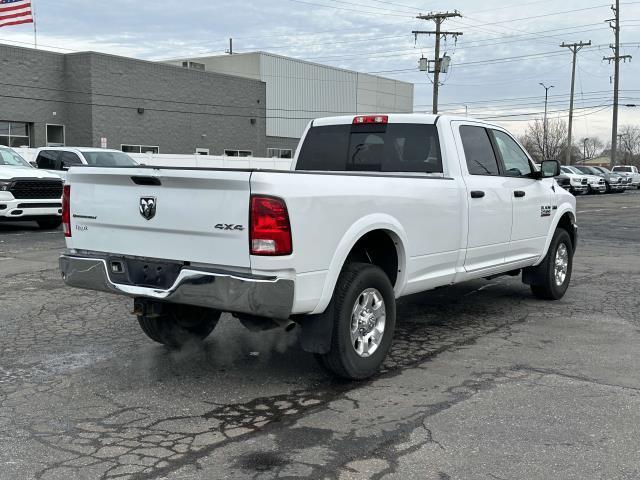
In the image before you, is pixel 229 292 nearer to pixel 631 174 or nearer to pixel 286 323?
pixel 286 323

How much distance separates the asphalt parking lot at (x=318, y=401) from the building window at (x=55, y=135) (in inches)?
1322

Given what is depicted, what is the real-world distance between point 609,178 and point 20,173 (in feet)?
123

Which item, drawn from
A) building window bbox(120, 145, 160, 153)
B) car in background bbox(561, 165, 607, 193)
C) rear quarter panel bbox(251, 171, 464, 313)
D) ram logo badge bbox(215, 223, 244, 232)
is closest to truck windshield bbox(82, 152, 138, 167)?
rear quarter panel bbox(251, 171, 464, 313)

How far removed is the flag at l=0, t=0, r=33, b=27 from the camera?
29.4 meters

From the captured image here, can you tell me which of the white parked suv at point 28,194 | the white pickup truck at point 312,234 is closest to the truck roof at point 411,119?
the white pickup truck at point 312,234

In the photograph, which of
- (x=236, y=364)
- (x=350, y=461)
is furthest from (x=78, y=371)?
(x=350, y=461)

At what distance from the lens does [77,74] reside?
127ft

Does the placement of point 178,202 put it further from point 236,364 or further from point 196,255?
point 236,364

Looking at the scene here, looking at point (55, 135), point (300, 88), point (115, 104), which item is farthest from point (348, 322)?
point (300, 88)

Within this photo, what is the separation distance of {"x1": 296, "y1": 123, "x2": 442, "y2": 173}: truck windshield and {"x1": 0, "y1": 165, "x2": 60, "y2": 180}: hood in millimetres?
9610

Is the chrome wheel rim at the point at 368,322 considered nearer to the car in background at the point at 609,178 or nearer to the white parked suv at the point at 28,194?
the white parked suv at the point at 28,194

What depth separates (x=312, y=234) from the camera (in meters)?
4.54

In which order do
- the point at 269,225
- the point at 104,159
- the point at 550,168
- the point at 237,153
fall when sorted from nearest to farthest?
the point at 269,225 → the point at 550,168 → the point at 104,159 → the point at 237,153

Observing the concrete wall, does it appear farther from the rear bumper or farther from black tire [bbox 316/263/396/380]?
black tire [bbox 316/263/396/380]
